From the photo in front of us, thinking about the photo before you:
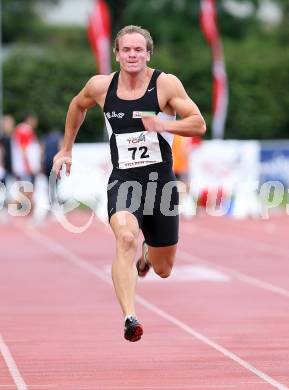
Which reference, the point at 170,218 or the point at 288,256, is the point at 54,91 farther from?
the point at 170,218

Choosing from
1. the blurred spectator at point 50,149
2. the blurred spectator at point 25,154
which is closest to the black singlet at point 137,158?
the blurred spectator at point 25,154

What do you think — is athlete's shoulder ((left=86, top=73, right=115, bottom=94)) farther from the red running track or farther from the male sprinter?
the red running track

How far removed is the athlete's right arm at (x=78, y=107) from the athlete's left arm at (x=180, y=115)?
1.49ft

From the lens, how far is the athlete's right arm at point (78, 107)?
9547 millimetres

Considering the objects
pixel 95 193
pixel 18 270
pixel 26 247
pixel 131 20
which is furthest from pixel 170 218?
pixel 131 20

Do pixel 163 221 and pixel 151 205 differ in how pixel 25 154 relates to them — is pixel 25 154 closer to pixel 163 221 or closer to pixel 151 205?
pixel 163 221

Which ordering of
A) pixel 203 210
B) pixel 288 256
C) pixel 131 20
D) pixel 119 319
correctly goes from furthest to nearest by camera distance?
pixel 131 20, pixel 203 210, pixel 288 256, pixel 119 319

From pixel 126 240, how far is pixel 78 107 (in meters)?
1.22

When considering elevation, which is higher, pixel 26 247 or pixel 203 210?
pixel 26 247

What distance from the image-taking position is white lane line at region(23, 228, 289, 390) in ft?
28.1

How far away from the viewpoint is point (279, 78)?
48.8m

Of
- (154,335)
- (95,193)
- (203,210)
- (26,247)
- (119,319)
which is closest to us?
(154,335)

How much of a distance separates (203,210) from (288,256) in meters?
11.1

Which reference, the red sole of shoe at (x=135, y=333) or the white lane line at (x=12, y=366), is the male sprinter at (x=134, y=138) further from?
the white lane line at (x=12, y=366)
